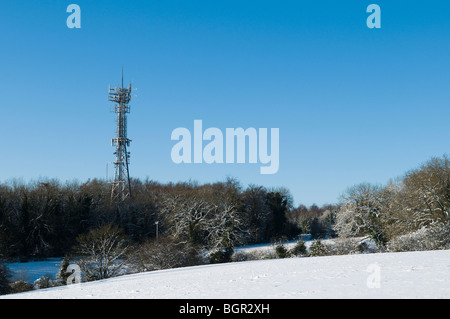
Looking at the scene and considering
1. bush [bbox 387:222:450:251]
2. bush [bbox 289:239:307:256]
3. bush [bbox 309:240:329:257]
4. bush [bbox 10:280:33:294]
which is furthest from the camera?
bush [bbox 289:239:307:256]

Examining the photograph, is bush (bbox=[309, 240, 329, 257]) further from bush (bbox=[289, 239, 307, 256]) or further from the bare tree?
the bare tree

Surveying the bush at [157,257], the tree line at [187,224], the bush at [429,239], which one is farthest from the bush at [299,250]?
the bush at [429,239]

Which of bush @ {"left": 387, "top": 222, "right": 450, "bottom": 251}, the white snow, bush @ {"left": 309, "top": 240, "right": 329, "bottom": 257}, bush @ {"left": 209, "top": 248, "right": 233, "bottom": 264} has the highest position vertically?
bush @ {"left": 387, "top": 222, "right": 450, "bottom": 251}

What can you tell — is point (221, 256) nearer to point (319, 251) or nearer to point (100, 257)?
point (319, 251)

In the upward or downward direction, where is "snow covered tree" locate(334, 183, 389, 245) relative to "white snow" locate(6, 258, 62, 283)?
upward

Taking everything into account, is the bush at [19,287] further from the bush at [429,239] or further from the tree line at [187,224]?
the bush at [429,239]

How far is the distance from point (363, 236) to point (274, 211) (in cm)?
2500

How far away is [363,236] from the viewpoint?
47.2 meters

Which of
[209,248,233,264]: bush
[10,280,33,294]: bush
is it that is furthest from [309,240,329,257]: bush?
[10,280,33,294]: bush

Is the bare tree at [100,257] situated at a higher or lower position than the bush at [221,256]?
higher

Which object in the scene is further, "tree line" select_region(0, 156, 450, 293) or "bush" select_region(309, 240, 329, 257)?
"bush" select_region(309, 240, 329, 257)

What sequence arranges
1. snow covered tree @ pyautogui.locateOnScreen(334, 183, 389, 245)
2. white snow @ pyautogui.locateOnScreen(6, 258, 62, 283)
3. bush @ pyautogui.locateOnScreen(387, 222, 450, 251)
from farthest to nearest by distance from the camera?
→ snow covered tree @ pyautogui.locateOnScreen(334, 183, 389, 245) < white snow @ pyautogui.locateOnScreen(6, 258, 62, 283) < bush @ pyautogui.locateOnScreen(387, 222, 450, 251)

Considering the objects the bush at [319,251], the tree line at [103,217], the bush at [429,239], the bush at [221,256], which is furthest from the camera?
the tree line at [103,217]

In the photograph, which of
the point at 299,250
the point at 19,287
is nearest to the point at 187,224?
the point at 299,250
